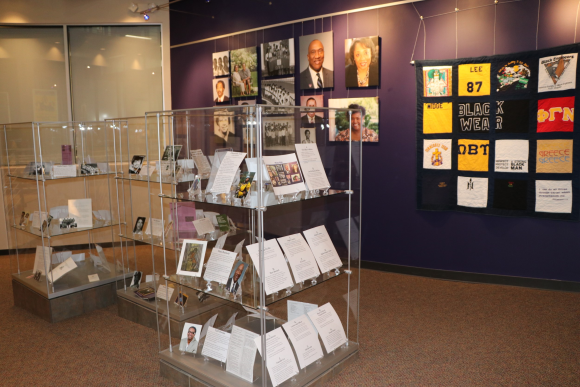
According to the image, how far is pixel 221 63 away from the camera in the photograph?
18.4 feet

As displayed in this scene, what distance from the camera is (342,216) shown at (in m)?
2.60

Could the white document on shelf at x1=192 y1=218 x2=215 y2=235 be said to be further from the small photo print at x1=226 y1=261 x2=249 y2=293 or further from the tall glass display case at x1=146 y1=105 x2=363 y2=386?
the small photo print at x1=226 y1=261 x2=249 y2=293

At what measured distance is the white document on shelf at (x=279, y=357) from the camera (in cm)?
208

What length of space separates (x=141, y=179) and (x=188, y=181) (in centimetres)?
91

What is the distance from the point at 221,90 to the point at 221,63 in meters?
0.34

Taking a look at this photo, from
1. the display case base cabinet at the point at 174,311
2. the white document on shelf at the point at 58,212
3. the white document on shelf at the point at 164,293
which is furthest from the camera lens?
the white document on shelf at the point at 58,212

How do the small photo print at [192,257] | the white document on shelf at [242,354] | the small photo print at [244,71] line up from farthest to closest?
1. the small photo print at [244,71]
2. the small photo print at [192,257]
3. the white document on shelf at [242,354]

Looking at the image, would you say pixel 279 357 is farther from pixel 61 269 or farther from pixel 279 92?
pixel 279 92

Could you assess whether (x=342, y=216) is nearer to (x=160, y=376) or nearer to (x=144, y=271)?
(x=160, y=376)

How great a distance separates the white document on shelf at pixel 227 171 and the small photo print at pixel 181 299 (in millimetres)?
934

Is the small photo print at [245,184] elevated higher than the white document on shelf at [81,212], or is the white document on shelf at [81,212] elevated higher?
the small photo print at [245,184]

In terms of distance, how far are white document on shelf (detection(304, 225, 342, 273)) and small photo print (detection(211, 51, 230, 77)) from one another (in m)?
3.70

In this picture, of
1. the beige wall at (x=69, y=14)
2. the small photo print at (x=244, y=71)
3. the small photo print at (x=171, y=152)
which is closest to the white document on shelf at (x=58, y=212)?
the small photo print at (x=171, y=152)

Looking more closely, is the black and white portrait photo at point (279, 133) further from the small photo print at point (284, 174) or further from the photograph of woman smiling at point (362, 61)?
the photograph of woman smiling at point (362, 61)
